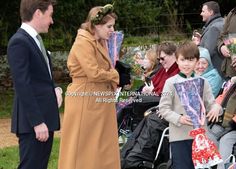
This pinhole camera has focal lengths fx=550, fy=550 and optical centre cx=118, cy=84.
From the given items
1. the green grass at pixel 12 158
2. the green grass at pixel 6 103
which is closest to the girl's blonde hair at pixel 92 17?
the green grass at pixel 12 158

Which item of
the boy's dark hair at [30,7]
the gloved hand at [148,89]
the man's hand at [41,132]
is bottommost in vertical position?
the man's hand at [41,132]

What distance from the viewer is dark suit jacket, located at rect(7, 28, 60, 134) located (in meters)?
4.00

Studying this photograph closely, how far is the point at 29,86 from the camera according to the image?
13.2 ft

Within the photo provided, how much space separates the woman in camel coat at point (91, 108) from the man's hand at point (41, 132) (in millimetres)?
→ 1283

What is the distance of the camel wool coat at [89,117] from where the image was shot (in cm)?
534

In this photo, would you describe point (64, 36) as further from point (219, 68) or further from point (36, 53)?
point (36, 53)

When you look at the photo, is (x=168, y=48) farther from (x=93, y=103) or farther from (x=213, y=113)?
(x=213, y=113)

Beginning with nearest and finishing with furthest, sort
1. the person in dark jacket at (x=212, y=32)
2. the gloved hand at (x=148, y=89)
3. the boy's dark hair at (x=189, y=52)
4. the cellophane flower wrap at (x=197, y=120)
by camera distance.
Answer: the cellophane flower wrap at (x=197, y=120) → the boy's dark hair at (x=189, y=52) → the gloved hand at (x=148, y=89) → the person in dark jacket at (x=212, y=32)

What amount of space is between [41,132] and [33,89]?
32 centimetres

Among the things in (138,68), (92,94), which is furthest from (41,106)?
(138,68)

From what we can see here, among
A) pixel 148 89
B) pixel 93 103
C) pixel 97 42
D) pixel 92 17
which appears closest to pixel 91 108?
pixel 93 103

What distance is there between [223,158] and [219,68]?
2.17 metres

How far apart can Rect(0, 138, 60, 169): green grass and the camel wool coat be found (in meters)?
1.42

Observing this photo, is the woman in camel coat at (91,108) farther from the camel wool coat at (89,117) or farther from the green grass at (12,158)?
the green grass at (12,158)
